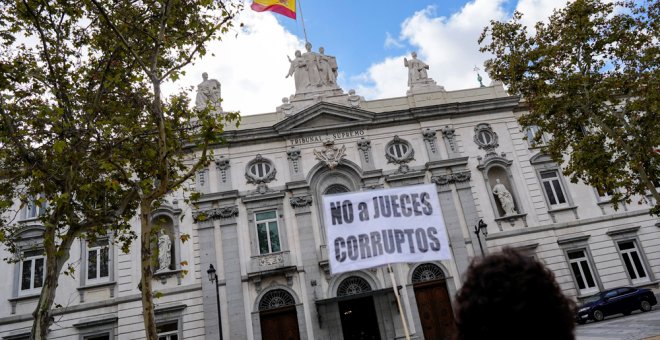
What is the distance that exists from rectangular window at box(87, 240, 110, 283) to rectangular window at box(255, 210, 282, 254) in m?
7.16

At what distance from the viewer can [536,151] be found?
78.6 feet

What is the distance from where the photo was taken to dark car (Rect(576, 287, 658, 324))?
1917 cm

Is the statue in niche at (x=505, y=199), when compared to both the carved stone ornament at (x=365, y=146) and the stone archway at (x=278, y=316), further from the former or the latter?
the stone archway at (x=278, y=316)

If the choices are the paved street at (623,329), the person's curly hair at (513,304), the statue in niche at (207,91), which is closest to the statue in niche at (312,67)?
the statue in niche at (207,91)

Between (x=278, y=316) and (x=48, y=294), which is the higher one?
(x=48, y=294)

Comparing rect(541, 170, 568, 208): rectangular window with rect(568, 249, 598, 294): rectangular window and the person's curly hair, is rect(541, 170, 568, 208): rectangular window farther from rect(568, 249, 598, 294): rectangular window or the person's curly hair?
the person's curly hair

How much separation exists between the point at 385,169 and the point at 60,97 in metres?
15.2

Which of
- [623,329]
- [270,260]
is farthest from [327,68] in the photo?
[623,329]

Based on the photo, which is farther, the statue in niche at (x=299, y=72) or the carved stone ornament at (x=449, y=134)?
the statue in niche at (x=299, y=72)

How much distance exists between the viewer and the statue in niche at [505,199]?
73.8 ft

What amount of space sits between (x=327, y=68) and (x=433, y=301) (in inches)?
547

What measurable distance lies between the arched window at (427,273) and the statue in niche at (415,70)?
10.8 meters

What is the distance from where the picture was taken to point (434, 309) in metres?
20.4

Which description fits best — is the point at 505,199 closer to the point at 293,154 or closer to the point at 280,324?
the point at 293,154
